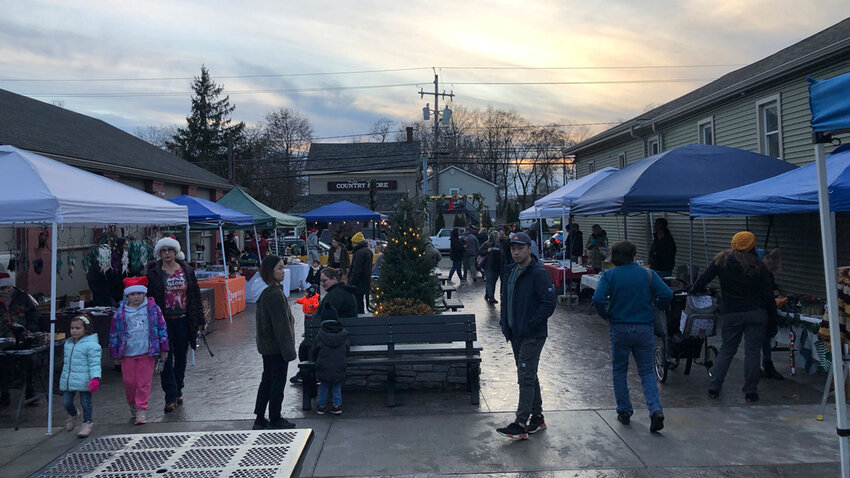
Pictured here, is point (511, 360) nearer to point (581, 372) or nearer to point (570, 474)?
point (581, 372)

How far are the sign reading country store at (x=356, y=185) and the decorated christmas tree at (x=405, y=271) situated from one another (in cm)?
4051

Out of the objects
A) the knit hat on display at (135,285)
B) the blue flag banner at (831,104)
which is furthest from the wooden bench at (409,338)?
the blue flag banner at (831,104)

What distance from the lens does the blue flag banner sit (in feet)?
11.7

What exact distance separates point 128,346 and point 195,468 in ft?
5.82

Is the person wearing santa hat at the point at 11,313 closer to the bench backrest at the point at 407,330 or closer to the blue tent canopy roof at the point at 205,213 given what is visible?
the bench backrest at the point at 407,330

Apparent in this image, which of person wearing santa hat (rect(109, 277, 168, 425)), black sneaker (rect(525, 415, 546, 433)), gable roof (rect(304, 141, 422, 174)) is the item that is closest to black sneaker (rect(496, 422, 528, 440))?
black sneaker (rect(525, 415, 546, 433))

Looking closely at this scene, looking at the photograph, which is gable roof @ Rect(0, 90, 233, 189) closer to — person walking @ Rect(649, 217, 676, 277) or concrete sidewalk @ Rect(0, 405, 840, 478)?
concrete sidewalk @ Rect(0, 405, 840, 478)

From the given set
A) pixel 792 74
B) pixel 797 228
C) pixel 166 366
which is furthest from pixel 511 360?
pixel 792 74

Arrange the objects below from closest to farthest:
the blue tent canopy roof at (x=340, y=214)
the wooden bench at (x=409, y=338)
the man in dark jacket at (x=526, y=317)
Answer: the man in dark jacket at (x=526, y=317) → the wooden bench at (x=409, y=338) → the blue tent canopy roof at (x=340, y=214)

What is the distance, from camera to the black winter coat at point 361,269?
10.4m

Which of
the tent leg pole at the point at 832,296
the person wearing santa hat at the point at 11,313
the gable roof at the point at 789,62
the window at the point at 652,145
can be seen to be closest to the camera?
the tent leg pole at the point at 832,296

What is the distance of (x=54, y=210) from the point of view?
19.8 feet

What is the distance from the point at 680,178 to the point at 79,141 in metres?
16.8

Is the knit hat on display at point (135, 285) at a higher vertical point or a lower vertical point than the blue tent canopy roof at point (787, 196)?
lower
